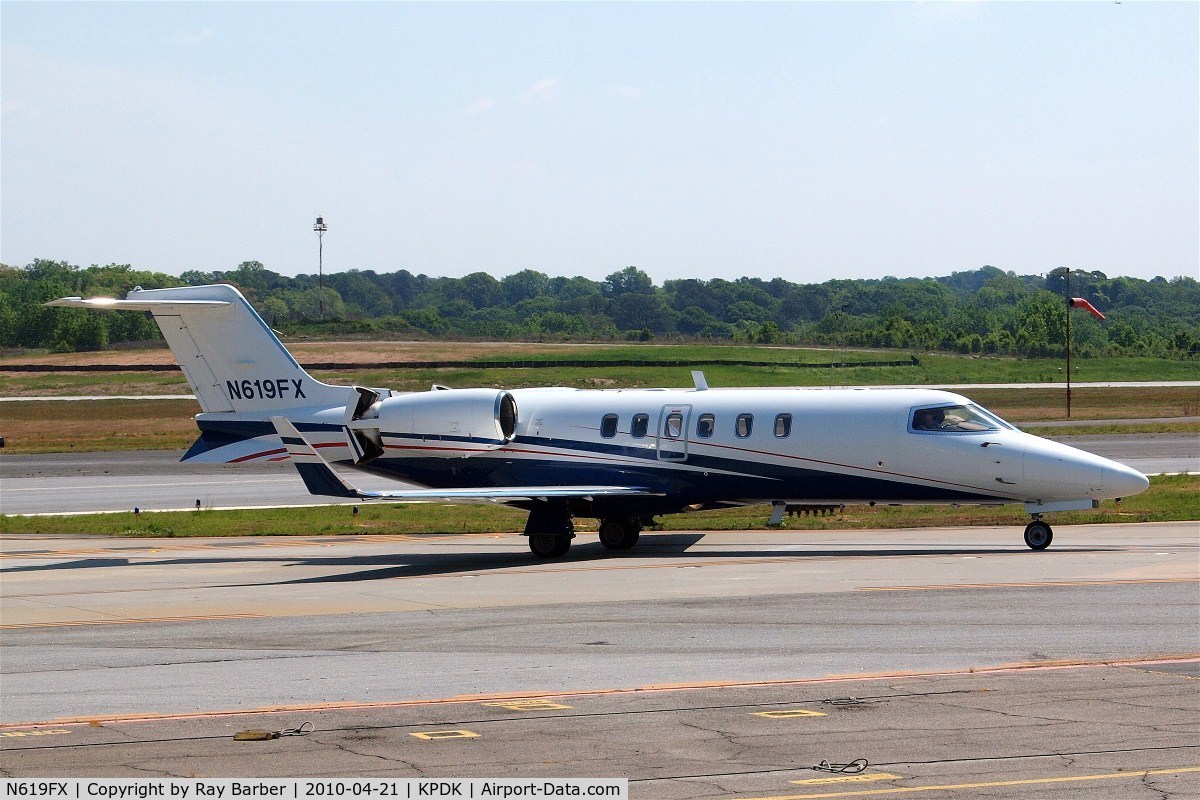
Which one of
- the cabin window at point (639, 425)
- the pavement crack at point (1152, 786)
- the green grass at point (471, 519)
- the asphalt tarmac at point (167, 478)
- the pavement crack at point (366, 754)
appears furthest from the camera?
the asphalt tarmac at point (167, 478)

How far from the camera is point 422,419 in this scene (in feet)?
89.8

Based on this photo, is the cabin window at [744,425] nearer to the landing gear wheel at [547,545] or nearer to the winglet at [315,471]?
the landing gear wheel at [547,545]

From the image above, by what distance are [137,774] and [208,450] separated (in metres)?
18.9

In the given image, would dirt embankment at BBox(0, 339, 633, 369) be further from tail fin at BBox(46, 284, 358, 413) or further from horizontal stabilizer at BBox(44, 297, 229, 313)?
horizontal stabilizer at BBox(44, 297, 229, 313)

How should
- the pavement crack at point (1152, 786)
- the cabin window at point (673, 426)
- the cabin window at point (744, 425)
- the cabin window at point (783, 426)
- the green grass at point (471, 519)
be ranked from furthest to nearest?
the green grass at point (471, 519) → the cabin window at point (673, 426) → the cabin window at point (744, 425) → the cabin window at point (783, 426) → the pavement crack at point (1152, 786)

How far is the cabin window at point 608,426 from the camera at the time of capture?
26.9 meters

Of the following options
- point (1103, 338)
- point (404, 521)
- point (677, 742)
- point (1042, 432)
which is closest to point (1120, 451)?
point (1042, 432)

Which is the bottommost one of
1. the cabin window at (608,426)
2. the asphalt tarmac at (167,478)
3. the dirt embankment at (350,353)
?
the asphalt tarmac at (167,478)

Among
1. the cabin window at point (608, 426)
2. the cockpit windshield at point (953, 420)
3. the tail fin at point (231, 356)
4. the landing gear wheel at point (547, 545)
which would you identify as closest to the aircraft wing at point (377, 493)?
the landing gear wheel at point (547, 545)

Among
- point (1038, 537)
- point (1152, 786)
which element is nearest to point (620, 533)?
point (1038, 537)

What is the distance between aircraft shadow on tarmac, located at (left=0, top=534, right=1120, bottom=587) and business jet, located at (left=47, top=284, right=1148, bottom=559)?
2.31 ft

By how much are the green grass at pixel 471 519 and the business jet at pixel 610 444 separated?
3966mm

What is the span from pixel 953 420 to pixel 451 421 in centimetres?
986
